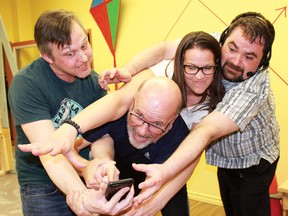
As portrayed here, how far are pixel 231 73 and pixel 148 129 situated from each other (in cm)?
46

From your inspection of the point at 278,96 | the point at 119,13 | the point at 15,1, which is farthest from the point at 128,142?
the point at 15,1

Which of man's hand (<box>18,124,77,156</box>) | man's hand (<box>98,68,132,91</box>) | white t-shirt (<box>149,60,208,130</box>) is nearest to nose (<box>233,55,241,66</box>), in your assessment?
white t-shirt (<box>149,60,208,130</box>)

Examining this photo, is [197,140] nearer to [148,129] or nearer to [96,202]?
[148,129]

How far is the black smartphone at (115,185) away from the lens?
101 cm

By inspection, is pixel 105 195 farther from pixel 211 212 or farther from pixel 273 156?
pixel 211 212

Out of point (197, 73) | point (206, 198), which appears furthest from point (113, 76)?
point (206, 198)

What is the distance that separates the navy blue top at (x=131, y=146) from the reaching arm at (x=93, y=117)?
0.37ft

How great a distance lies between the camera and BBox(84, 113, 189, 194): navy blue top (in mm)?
1464

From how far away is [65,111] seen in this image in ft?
4.72

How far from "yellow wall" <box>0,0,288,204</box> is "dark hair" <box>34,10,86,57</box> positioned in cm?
190

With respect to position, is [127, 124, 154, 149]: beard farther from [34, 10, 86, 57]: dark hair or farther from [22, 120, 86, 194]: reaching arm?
[34, 10, 86, 57]: dark hair

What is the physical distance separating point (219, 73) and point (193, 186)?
2.17 m

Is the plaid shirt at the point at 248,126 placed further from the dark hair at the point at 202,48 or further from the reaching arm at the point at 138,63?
the reaching arm at the point at 138,63

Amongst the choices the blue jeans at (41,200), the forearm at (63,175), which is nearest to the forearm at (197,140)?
the forearm at (63,175)
